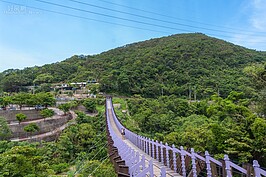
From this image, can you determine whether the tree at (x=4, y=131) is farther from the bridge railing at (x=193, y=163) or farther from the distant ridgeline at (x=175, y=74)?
the distant ridgeline at (x=175, y=74)

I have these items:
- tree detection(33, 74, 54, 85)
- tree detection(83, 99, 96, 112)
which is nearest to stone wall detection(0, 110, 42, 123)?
tree detection(83, 99, 96, 112)

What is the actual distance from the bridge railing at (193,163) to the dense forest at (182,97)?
4481mm

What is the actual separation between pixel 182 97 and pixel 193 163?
129ft

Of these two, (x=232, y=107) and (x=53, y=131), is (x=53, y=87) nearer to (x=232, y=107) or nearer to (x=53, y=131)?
(x=53, y=131)

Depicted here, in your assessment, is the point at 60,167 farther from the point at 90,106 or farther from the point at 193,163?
the point at 90,106

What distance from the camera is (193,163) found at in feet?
12.8

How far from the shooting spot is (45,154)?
66.4 feet

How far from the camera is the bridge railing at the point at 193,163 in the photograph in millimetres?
2928

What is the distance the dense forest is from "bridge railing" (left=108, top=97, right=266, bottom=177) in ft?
14.7

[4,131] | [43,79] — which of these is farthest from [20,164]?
[43,79]

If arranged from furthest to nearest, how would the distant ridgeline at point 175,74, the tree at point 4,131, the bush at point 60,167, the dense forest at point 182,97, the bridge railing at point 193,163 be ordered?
the distant ridgeline at point 175,74 → the tree at point 4,131 → the bush at point 60,167 → the dense forest at point 182,97 → the bridge railing at point 193,163

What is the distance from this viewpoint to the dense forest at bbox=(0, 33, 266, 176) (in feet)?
34.9

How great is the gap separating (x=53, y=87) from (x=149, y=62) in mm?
25403

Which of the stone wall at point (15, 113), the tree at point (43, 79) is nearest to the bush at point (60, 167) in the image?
the stone wall at point (15, 113)
